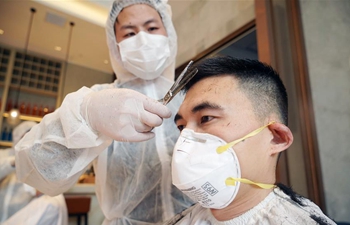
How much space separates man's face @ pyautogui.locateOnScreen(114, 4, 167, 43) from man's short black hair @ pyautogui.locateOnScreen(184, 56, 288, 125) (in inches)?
15.5

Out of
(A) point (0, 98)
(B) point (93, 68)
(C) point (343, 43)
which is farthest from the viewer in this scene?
(A) point (0, 98)

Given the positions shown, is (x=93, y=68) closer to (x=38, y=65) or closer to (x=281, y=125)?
(x=38, y=65)

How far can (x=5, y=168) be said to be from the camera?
6.72ft

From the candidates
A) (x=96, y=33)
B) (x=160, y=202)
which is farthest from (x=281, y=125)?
(x=96, y=33)

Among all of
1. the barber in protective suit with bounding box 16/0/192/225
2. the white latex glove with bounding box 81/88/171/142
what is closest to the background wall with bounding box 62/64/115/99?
the barber in protective suit with bounding box 16/0/192/225

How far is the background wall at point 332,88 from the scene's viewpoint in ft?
4.11

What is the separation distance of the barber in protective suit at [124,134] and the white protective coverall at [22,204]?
0.75 meters

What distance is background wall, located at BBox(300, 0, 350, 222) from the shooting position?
125cm

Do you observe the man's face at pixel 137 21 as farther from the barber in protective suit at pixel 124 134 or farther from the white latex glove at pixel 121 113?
the white latex glove at pixel 121 113

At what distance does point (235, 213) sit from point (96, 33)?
241cm

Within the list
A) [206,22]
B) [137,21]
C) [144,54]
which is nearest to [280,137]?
[144,54]

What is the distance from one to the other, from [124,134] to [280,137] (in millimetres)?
417

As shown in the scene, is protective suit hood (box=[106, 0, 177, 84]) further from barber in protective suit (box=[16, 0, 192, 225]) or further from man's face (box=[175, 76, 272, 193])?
man's face (box=[175, 76, 272, 193])

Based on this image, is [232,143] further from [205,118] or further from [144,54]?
[144,54]
